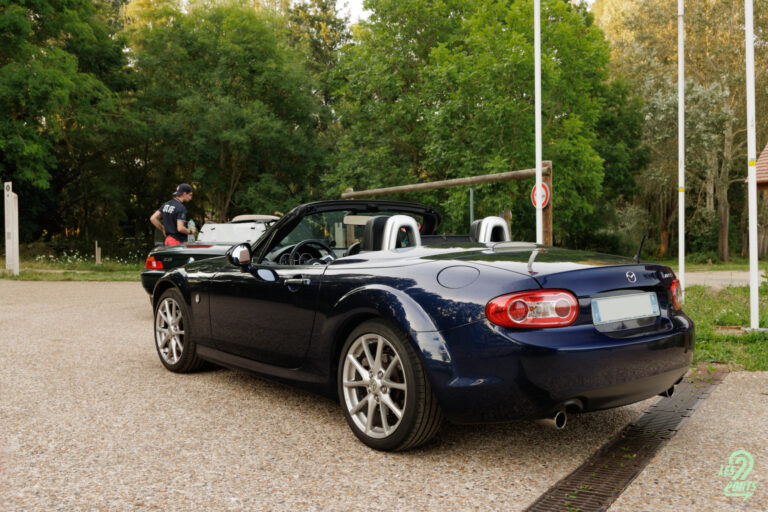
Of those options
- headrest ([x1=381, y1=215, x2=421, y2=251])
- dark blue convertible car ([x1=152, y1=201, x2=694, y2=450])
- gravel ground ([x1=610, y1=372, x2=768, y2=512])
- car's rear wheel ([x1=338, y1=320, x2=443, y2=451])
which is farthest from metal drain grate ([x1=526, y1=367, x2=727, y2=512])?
headrest ([x1=381, y1=215, x2=421, y2=251])

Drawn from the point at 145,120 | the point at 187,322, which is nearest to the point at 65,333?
the point at 187,322

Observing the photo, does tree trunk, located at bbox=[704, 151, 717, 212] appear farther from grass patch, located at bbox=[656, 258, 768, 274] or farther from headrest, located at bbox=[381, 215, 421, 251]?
headrest, located at bbox=[381, 215, 421, 251]

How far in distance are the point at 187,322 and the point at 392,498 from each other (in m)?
2.87

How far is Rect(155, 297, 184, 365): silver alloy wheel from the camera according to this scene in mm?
5328

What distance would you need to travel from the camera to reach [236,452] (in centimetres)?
344

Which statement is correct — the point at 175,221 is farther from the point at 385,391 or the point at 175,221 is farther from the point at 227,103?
the point at 227,103

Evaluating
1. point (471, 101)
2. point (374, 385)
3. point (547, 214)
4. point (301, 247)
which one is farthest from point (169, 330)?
point (471, 101)

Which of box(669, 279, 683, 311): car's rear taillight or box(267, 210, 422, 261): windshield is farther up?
box(267, 210, 422, 261): windshield

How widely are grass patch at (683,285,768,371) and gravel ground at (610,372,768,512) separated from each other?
1112 mm

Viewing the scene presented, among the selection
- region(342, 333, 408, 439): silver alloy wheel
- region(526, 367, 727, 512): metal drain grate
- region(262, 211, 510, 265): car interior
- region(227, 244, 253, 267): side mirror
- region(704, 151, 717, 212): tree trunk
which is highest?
region(704, 151, 717, 212): tree trunk

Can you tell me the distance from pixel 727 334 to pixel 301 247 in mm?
4815

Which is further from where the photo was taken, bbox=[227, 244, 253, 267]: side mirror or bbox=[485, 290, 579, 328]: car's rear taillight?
bbox=[227, 244, 253, 267]: side mirror

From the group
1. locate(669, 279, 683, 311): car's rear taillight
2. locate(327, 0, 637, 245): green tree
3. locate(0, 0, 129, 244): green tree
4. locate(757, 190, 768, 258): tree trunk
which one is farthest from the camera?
locate(757, 190, 768, 258): tree trunk

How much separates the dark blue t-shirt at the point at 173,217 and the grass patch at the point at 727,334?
7.34 meters
